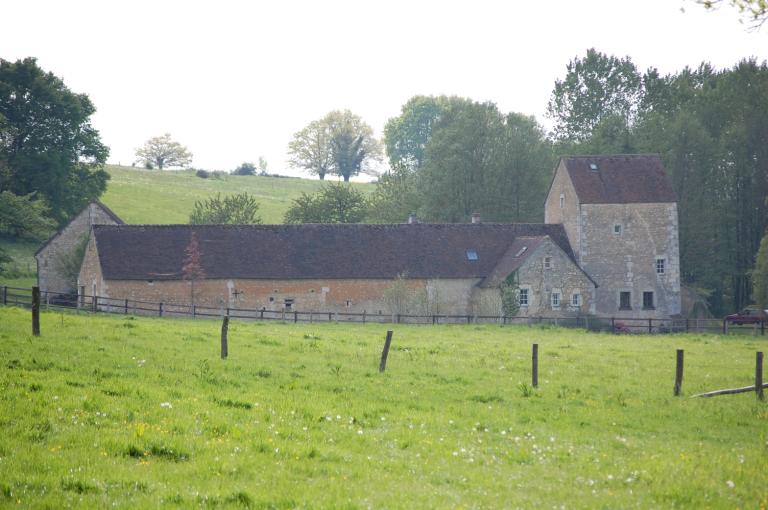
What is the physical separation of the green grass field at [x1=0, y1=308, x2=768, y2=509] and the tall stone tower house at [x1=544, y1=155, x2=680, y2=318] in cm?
2693

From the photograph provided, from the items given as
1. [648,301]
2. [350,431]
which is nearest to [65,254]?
[648,301]

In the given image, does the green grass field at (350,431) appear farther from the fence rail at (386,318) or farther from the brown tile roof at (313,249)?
the brown tile roof at (313,249)

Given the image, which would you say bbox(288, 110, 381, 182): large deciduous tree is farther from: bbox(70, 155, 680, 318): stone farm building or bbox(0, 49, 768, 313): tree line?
bbox(70, 155, 680, 318): stone farm building

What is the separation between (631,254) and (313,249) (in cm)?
1878

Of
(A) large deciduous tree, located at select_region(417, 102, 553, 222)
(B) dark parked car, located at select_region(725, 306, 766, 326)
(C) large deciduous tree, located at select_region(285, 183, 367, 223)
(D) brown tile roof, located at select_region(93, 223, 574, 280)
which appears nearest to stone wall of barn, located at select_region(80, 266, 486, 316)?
(D) brown tile roof, located at select_region(93, 223, 574, 280)

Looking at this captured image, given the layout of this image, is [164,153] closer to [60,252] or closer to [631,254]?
[60,252]

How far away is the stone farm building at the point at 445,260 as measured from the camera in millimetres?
48312

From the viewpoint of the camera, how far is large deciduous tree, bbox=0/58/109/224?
62656mm

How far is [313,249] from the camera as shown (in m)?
51.7

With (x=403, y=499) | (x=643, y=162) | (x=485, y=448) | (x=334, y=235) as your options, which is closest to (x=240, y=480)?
(x=403, y=499)

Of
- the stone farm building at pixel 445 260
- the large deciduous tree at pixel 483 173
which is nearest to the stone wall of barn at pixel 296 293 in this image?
the stone farm building at pixel 445 260

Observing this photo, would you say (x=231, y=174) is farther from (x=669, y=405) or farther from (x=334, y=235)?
(x=669, y=405)

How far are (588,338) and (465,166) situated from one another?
30.5 metres

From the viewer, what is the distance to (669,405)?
18.9 metres
